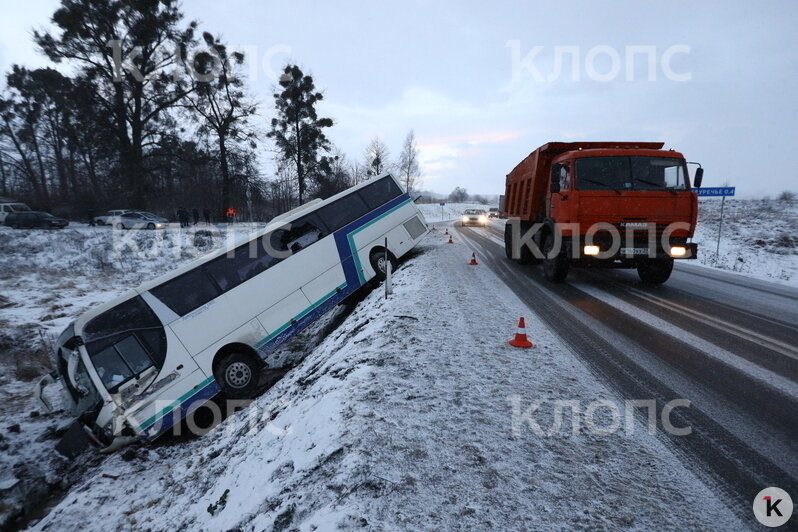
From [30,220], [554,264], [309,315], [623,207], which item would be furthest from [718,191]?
[30,220]

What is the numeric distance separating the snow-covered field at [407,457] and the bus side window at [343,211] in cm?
309

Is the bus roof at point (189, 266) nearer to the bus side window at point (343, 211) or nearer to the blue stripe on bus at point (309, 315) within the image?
the bus side window at point (343, 211)

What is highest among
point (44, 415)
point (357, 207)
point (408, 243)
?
point (357, 207)

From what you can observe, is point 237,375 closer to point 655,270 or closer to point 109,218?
point 655,270

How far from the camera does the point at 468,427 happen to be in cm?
312

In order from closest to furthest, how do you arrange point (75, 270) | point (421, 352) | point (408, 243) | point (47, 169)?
point (421, 352)
point (408, 243)
point (75, 270)
point (47, 169)

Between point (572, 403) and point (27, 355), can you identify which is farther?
point (27, 355)

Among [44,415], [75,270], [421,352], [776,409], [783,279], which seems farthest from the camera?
[75,270]

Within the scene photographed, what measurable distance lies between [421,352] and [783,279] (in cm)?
1270

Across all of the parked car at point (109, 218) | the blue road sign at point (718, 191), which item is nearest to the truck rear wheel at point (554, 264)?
the blue road sign at point (718, 191)

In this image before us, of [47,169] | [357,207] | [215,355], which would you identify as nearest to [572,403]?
[215,355]

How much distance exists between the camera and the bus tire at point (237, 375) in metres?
6.34

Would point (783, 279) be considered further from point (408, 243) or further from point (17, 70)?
point (17, 70)

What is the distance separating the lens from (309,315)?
25.8 feet
